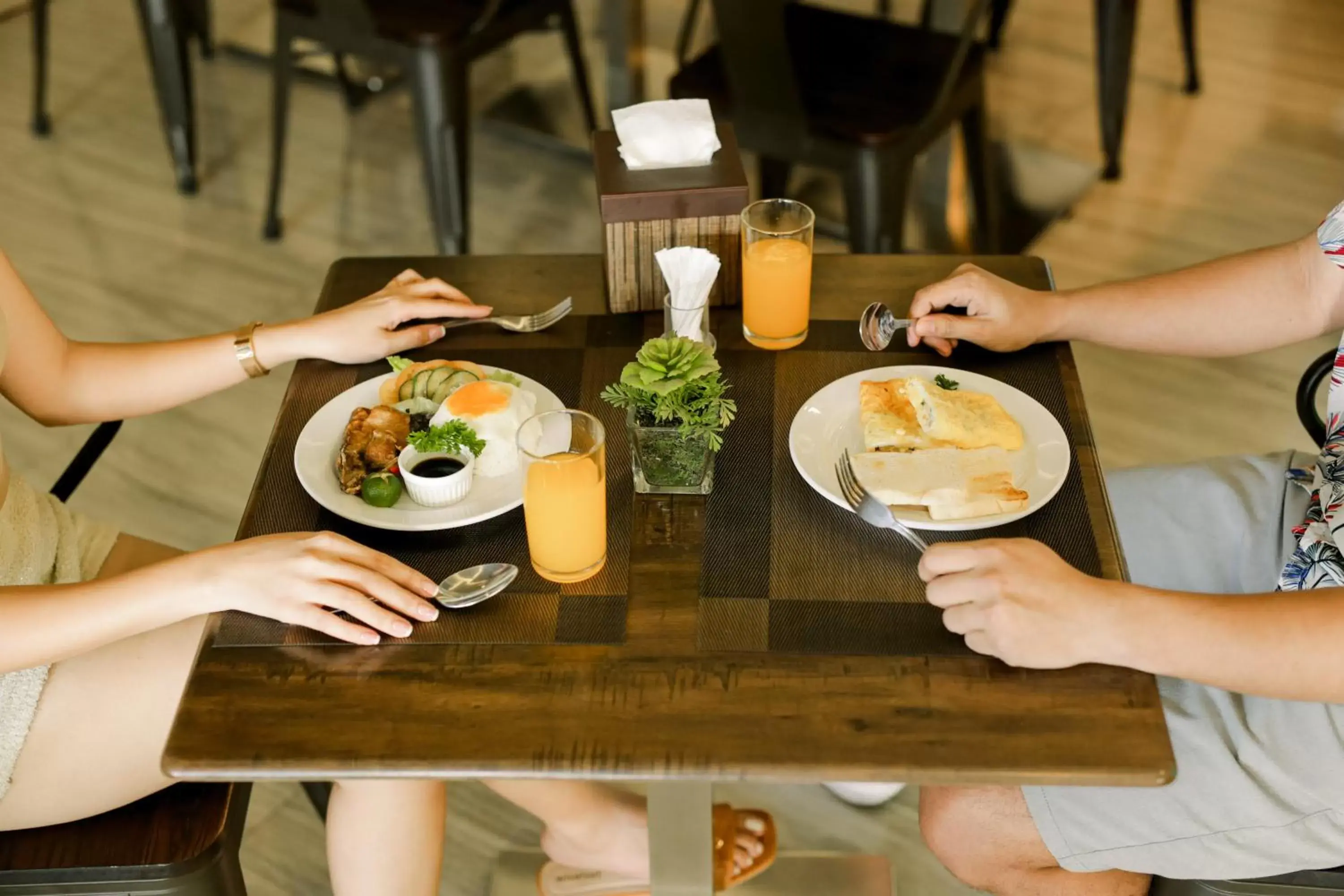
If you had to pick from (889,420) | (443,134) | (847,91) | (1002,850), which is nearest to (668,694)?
(889,420)

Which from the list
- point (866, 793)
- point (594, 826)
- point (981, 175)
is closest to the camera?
point (594, 826)

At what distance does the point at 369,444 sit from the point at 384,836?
432 millimetres

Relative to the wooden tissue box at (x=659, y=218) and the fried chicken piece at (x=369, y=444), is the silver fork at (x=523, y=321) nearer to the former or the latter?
the wooden tissue box at (x=659, y=218)

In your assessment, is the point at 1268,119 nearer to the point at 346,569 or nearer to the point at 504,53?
the point at 504,53

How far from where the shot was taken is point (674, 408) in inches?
48.9

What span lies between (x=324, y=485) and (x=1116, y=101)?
2.61 meters

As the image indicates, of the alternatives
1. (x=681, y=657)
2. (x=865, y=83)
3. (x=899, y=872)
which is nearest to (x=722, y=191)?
(x=681, y=657)

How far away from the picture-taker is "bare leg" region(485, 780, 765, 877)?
5.32ft

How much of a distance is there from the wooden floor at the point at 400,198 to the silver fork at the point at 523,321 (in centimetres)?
79

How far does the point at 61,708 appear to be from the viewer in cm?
135

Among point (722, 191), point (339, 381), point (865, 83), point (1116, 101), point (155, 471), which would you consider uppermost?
point (722, 191)

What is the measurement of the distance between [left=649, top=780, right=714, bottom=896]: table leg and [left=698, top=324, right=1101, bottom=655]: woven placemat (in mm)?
245

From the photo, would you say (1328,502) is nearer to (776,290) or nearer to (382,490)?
(776,290)

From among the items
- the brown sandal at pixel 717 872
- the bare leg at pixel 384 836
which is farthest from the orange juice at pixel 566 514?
the brown sandal at pixel 717 872
